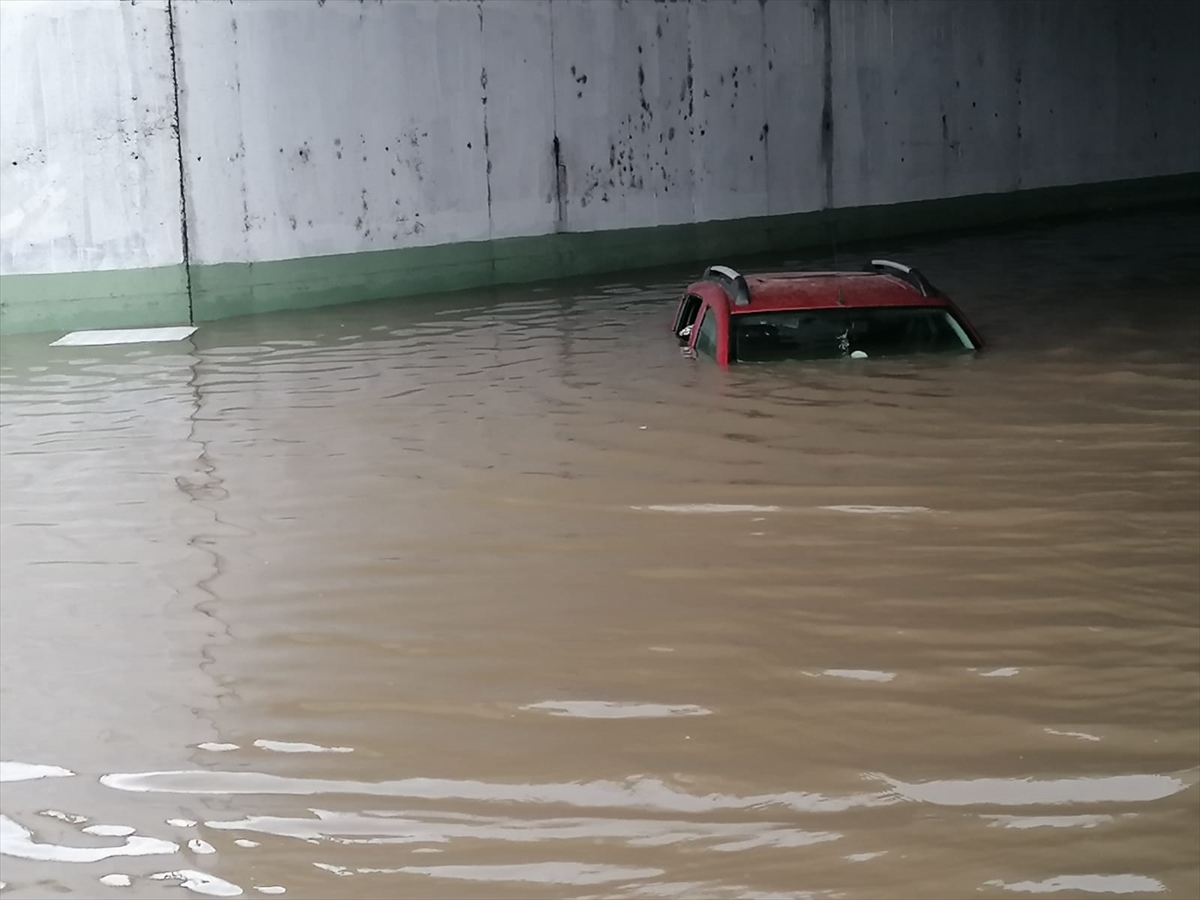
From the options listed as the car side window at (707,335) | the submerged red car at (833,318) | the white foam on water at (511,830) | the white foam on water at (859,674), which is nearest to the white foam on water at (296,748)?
the white foam on water at (511,830)

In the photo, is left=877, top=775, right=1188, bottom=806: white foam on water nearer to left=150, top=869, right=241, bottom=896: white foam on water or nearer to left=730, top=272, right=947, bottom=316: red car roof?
left=150, top=869, right=241, bottom=896: white foam on water

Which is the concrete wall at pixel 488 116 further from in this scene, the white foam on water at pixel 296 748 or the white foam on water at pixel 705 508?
the white foam on water at pixel 296 748

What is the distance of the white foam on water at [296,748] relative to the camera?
13.1 ft

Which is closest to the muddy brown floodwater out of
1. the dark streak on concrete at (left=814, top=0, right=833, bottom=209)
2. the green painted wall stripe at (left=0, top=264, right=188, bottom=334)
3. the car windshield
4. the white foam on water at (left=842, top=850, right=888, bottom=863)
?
the white foam on water at (left=842, top=850, right=888, bottom=863)

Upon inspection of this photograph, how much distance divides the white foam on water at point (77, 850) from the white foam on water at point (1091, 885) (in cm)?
195

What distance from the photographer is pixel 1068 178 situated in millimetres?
21562

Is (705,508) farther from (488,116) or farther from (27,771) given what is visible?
(488,116)

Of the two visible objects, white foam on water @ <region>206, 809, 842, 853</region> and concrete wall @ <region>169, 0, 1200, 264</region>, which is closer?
white foam on water @ <region>206, 809, 842, 853</region>

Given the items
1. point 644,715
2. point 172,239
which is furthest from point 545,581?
point 172,239

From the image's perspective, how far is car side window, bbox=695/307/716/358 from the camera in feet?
30.5

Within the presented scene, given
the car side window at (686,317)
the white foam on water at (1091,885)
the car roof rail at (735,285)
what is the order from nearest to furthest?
the white foam on water at (1091,885), the car roof rail at (735,285), the car side window at (686,317)

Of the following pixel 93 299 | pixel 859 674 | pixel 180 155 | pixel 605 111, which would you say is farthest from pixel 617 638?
pixel 605 111

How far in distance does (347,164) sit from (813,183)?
21.2 ft

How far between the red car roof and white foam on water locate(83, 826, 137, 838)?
5.63 metres
